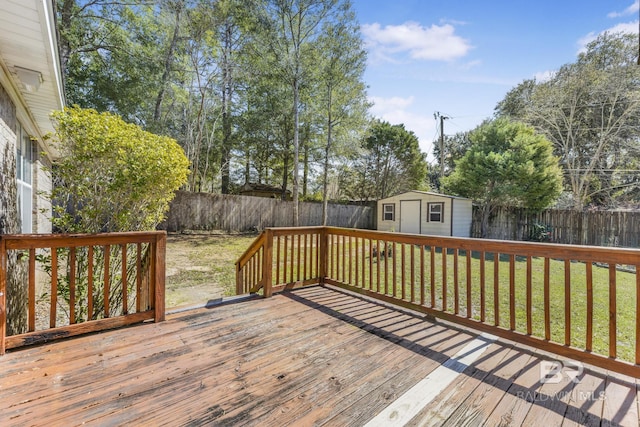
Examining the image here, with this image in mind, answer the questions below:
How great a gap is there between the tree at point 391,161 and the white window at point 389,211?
5824 mm

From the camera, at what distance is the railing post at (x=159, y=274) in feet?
8.48

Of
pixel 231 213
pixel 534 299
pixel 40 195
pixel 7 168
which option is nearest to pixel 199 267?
pixel 40 195

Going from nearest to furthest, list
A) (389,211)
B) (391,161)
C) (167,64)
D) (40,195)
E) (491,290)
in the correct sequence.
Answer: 1. (40,195)
2. (491,290)
3. (167,64)
4. (389,211)
5. (391,161)

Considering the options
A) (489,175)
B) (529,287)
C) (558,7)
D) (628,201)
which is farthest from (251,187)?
(628,201)

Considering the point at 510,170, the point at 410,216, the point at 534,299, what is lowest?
the point at 534,299

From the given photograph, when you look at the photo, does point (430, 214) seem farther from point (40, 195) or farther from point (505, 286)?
point (40, 195)

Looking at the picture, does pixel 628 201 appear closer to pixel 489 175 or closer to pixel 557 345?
pixel 489 175

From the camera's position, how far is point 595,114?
1488 centimetres

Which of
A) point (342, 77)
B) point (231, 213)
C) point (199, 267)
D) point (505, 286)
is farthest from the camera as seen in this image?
point (342, 77)

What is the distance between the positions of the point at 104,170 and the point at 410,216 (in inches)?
518

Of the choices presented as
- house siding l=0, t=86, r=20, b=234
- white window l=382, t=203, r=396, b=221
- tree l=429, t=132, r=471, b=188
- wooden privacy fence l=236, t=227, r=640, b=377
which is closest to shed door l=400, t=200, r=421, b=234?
white window l=382, t=203, r=396, b=221

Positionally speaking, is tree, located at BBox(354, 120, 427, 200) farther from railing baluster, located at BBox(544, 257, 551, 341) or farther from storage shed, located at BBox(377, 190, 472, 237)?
railing baluster, located at BBox(544, 257, 551, 341)

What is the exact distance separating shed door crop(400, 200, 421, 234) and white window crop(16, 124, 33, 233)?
1300 centimetres

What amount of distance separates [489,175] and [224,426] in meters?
13.7
